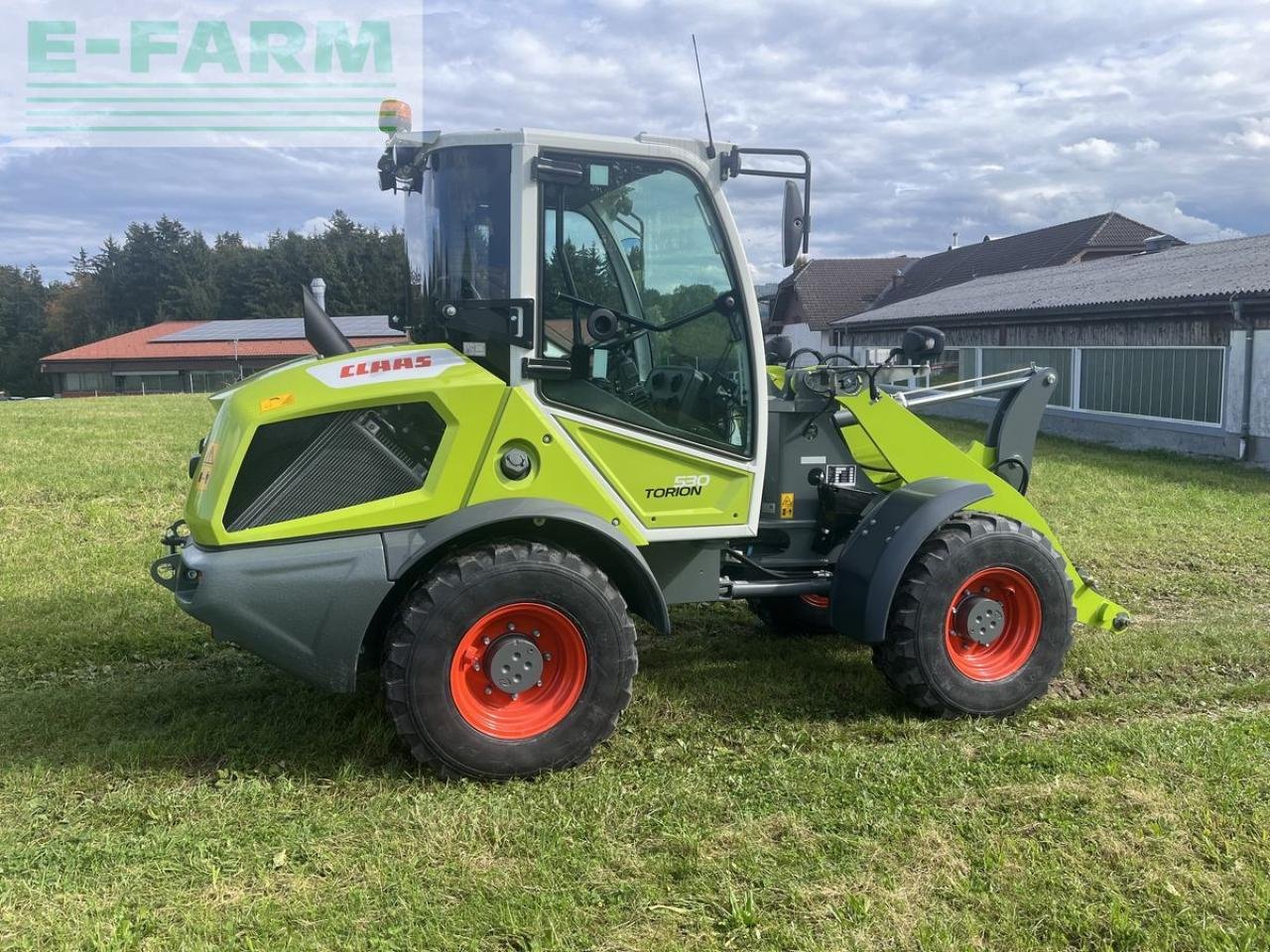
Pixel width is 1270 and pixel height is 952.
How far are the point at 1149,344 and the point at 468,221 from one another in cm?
1528

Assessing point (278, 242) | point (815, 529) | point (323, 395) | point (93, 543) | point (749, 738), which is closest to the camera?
point (323, 395)

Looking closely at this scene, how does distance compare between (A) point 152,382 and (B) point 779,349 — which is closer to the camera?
(B) point 779,349

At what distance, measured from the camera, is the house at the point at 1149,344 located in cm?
1395

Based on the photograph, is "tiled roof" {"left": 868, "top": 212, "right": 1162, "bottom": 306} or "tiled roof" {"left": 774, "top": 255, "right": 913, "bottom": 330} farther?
"tiled roof" {"left": 774, "top": 255, "right": 913, "bottom": 330}

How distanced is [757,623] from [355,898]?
3.59 m

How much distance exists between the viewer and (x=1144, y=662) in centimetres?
526

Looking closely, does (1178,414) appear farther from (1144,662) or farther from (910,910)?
(910,910)

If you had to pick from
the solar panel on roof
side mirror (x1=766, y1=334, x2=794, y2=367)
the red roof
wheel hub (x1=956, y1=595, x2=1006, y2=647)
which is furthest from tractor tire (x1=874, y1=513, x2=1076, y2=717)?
the solar panel on roof

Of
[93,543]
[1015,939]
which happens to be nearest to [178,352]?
[93,543]

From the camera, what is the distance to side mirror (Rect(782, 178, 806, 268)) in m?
4.17

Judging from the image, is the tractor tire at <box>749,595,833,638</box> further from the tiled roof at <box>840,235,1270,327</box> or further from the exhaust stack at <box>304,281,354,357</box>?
the tiled roof at <box>840,235,1270,327</box>

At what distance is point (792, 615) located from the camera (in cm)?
590

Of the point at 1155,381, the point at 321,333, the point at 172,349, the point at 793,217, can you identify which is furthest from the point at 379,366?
the point at 172,349

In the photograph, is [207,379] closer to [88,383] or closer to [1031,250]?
[88,383]
